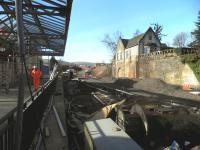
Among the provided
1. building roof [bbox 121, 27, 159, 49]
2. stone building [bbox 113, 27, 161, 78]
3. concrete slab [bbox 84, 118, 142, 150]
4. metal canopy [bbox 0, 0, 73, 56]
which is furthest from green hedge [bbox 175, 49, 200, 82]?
building roof [bbox 121, 27, 159, 49]

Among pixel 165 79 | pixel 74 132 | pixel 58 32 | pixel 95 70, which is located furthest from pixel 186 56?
pixel 95 70

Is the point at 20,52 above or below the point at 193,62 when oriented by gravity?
below

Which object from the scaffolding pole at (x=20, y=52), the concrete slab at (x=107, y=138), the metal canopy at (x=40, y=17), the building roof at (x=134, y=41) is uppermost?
the building roof at (x=134, y=41)

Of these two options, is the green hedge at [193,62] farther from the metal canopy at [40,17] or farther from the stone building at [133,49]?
the stone building at [133,49]

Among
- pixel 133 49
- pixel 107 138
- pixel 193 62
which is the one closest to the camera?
pixel 107 138

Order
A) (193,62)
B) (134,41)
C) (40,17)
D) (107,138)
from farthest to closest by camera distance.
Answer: (134,41) < (193,62) < (40,17) < (107,138)

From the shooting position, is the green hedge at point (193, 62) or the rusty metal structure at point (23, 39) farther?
the green hedge at point (193, 62)

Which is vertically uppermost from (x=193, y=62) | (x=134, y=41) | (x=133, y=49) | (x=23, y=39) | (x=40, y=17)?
(x=134, y=41)

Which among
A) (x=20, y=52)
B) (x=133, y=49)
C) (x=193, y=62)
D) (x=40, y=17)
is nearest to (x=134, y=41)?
(x=133, y=49)

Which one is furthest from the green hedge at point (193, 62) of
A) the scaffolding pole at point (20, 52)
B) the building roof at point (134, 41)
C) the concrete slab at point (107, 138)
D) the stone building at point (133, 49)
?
the building roof at point (134, 41)

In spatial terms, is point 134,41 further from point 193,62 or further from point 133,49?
point 193,62

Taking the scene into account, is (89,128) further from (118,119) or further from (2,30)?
(2,30)

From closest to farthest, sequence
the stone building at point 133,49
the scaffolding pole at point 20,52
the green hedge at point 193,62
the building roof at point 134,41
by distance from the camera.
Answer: the scaffolding pole at point 20,52
the green hedge at point 193,62
the stone building at point 133,49
the building roof at point 134,41

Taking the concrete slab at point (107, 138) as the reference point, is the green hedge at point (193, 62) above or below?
above
